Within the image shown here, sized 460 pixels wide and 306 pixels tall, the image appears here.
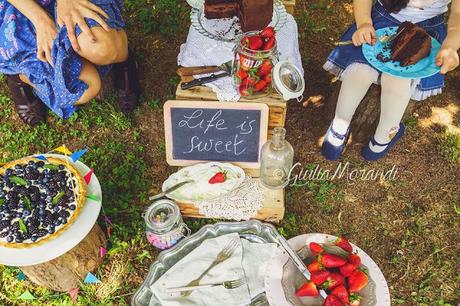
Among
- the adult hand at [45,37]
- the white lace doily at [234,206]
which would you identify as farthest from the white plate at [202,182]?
the adult hand at [45,37]

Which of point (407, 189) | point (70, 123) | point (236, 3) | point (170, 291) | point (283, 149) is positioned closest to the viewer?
point (170, 291)

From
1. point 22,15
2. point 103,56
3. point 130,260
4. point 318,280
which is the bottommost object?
point 130,260

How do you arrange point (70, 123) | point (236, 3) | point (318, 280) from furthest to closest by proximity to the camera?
point (70, 123)
point (236, 3)
point (318, 280)

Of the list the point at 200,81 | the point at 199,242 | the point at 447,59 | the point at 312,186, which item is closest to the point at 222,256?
the point at 199,242

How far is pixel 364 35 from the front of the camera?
283 centimetres

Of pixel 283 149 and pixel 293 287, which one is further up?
pixel 283 149

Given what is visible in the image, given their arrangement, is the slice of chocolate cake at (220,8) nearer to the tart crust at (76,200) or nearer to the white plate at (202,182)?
the white plate at (202,182)

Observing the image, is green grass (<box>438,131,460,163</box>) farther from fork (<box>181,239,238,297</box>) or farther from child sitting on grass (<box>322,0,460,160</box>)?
fork (<box>181,239,238,297</box>)

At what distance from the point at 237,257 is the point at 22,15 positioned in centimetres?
189

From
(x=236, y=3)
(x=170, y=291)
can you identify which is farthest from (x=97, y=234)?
(x=236, y=3)

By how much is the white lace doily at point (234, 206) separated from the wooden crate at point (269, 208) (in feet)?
0.10

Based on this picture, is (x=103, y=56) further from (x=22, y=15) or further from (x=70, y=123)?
(x=70, y=123)

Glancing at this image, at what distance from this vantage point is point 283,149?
2656 mm

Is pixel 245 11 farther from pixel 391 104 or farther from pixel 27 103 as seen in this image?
pixel 27 103
